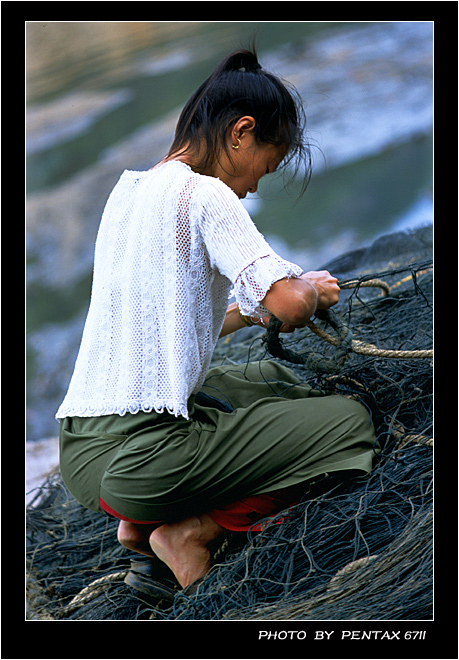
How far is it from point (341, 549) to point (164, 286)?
60 centimetres

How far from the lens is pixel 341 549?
1128 mm

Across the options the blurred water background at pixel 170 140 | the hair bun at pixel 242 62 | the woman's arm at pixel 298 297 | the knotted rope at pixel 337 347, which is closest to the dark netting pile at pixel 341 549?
the knotted rope at pixel 337 347

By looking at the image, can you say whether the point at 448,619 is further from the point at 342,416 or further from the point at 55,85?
the point at 55,85

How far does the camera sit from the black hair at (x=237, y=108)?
1153mm

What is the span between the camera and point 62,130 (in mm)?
2996

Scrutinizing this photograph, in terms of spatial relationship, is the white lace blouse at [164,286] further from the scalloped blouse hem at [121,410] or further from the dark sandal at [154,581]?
the dark sandal at [154,581]

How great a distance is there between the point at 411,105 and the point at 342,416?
9.13ft

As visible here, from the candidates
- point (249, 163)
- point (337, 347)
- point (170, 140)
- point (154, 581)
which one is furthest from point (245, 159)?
point (170, 140)

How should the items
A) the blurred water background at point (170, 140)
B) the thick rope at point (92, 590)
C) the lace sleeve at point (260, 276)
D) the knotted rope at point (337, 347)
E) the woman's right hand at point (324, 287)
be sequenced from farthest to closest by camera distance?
1. the blurred water background at point (170, 140)
2. the thick rope at point (92, 590)
3. the knotted rope at point (337, 347)
4. the woman's right hand at point (324, 287)
5. the lace sleeve at point (260, 276)

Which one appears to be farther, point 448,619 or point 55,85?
point 55,85

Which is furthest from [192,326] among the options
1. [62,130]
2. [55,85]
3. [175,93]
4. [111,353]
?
[62,130]

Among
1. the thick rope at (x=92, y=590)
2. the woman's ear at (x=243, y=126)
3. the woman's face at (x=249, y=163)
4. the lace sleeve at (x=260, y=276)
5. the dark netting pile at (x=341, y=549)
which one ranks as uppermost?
the woman's ear at (x=243, y=126)

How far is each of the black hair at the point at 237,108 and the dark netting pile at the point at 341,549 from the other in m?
0.40

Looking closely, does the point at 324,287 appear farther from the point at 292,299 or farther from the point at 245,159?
the point at 245,159
